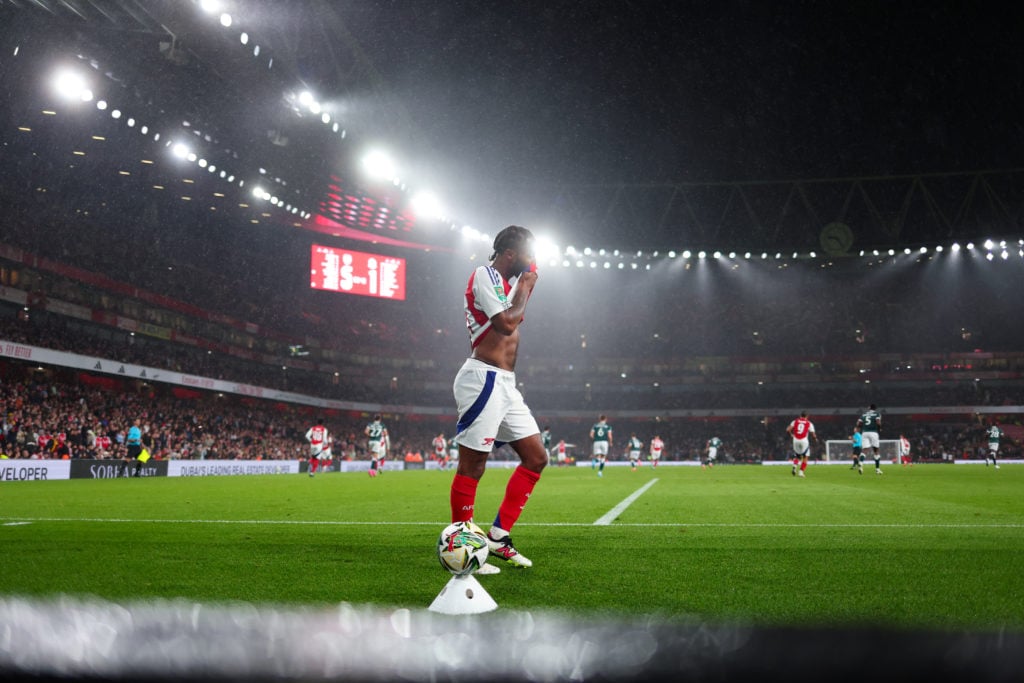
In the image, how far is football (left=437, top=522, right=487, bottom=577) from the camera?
336cm

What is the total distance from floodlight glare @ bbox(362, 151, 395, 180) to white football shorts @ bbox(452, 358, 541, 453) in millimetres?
25961

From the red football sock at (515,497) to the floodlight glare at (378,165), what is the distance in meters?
25.8

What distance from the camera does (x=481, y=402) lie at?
493 centimetres

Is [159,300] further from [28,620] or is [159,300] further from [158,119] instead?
[28,620]

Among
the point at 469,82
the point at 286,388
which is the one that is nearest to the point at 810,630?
the point at 469,82

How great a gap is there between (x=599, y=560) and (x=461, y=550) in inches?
86.0

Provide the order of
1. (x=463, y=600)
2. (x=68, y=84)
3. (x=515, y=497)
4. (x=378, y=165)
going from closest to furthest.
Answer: (x=463, y=600), (x=515, y=497), (x=68, y=84), (x=378, y=165)

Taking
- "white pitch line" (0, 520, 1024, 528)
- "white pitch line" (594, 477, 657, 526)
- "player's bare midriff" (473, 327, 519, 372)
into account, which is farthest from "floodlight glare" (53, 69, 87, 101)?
"player's bare midriff" (473, 327, 519, 372)

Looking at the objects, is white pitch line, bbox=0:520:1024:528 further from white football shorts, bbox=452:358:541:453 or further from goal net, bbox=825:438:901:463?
goal net, bbox=825:438:901:463

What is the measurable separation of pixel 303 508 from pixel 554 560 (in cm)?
642

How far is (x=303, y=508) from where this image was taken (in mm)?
10766

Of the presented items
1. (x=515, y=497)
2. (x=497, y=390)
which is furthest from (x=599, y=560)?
(x=497, y=390)

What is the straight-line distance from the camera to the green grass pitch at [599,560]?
3783 mm

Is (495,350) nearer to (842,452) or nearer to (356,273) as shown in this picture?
(356,273)
